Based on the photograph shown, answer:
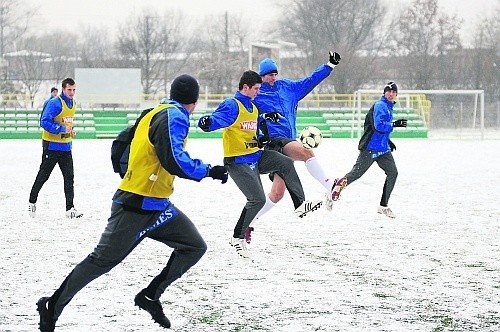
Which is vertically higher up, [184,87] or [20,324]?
[184,87]

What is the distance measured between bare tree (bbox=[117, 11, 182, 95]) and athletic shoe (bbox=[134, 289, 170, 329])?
60053 mm

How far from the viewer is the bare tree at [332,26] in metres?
66.8

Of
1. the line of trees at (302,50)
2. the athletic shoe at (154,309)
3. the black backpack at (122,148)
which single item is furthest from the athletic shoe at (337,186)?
the line of trees at (302,50)

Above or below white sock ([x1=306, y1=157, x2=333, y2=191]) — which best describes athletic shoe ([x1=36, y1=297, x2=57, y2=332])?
below

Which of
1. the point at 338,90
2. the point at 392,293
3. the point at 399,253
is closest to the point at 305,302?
the point at 392,293

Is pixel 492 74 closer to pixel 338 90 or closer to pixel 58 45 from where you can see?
pixel 338 90

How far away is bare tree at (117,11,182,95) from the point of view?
65.9m

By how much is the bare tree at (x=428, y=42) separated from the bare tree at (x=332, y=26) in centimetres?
489

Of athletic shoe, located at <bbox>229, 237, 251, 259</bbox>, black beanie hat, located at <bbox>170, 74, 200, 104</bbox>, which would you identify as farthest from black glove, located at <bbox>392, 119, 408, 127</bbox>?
black beanie hat, located at <bbox>170, 74, 200, 104</bbox>

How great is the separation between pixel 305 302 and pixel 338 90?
2129 inches

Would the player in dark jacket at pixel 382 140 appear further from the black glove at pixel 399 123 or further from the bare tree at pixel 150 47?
the bare tree at pixel 150 47

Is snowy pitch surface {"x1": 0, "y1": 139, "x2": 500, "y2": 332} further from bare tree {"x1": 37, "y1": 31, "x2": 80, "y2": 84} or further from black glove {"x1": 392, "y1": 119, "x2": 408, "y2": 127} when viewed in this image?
bare tree {"x1": 37, "y1": 31, "x2": 80, "y2": 84}

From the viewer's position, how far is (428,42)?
60750 mm

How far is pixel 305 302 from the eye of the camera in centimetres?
640
